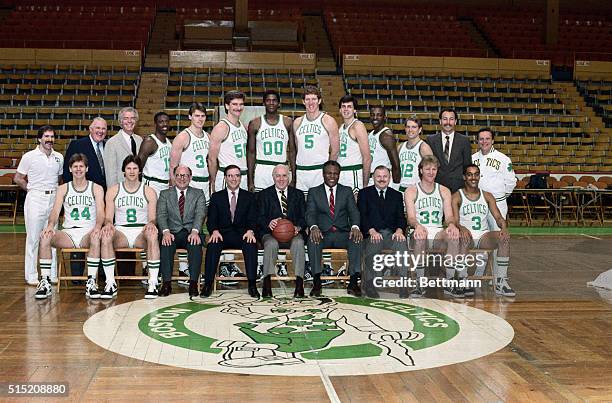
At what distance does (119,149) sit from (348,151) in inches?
81.0

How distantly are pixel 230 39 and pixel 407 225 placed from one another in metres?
15.4

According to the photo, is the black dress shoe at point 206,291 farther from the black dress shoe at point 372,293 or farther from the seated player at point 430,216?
the seated player at point 430,216

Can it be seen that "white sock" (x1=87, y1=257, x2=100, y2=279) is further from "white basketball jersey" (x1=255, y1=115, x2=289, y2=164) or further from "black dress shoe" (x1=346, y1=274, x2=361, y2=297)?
"black dress shoe" (x1=346, y1=274, x2=361, y2=297)

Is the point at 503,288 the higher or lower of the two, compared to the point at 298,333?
higher

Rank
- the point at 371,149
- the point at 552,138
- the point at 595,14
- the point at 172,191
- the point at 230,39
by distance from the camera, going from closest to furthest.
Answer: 1. the point at 172,191
2. the point at 371,149
3. the point at 552,138
4. the point at 230,39
5. the point at 595,14

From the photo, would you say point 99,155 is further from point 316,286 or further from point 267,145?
point 316,286

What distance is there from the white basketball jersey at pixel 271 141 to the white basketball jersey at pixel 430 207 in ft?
4.12

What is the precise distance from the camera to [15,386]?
3748 millimetres

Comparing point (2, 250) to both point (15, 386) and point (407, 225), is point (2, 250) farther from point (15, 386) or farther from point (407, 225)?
point (15, 386)

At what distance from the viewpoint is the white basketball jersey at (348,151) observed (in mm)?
6836

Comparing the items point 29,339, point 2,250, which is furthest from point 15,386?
point 2,250

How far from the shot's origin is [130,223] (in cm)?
638

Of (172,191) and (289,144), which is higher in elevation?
(289,144)

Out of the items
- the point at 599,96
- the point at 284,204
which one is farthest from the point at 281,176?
the point at 599,96
